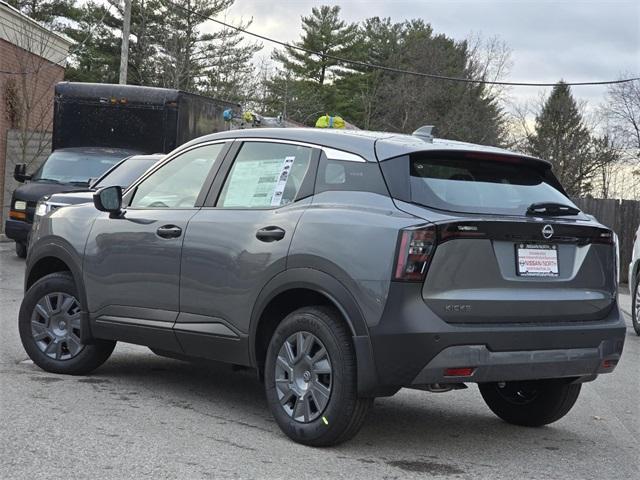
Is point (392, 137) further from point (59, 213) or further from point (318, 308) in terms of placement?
point (59, 213)

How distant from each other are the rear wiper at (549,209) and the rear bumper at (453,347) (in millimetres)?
615

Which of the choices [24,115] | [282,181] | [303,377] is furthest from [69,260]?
[24,115]

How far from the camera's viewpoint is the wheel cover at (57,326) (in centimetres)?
734

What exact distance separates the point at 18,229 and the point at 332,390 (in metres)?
13.1

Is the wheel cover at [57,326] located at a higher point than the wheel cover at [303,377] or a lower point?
lower

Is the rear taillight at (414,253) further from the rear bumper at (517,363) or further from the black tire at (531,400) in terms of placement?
the black tire at (531,400)

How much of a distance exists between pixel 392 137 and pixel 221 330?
5.05 feet

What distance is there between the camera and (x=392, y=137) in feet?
19.9

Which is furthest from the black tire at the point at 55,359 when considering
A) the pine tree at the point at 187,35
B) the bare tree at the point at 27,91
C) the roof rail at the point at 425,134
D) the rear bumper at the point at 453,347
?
the pine tree at the point at 187,35

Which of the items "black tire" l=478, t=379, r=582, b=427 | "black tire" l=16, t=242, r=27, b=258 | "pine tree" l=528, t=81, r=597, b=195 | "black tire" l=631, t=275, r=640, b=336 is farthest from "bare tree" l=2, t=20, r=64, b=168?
"pine tree" l=528, t=81, r=597, b=195

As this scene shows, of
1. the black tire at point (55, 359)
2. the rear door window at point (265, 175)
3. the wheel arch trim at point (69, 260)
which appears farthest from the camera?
the black tire at point (55, 359)

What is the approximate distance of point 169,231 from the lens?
21.6 feet

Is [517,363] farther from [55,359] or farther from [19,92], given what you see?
[19,92]

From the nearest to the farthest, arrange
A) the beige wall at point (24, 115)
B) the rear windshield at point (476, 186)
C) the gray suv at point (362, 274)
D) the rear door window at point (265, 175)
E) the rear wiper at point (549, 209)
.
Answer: the gray suv at point (362, 274), the rear windshield at point (476, 186), the rear wiper at point (549, 209), the rear door window at point (265, 175), the beige wall at point (24, 115)
